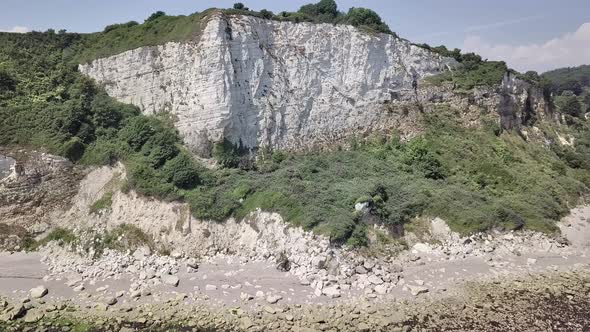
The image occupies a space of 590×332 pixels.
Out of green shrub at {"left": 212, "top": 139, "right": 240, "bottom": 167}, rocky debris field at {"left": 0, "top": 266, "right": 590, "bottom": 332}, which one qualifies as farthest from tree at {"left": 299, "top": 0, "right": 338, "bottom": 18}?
rocky debris field at {"left": 0, "top": 266, "right": 590, "bottom": 332}

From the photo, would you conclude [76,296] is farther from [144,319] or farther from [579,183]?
[579,183]

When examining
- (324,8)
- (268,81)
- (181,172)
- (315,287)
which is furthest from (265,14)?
(315,287)

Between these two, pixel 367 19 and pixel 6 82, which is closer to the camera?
pixel 6 82

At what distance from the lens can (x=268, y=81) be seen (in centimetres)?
3556

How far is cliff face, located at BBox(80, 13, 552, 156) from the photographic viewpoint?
107ft

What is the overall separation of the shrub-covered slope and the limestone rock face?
1.52 meters

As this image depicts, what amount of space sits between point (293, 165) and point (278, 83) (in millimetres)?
7853

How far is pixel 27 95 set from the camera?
32.9 meters

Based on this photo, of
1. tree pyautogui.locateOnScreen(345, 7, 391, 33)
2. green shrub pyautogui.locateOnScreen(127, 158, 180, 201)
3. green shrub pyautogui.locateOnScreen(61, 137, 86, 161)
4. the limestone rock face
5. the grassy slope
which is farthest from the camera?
tree pyautogui.locateOnScreen(345, 7, 391, 33)

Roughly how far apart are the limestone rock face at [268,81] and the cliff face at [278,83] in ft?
0.28

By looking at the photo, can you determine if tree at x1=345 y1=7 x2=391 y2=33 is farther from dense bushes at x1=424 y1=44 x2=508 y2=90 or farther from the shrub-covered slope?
the shrub-covered slope

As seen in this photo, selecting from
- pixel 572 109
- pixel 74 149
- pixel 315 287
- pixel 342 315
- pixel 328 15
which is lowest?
pixel 342 315

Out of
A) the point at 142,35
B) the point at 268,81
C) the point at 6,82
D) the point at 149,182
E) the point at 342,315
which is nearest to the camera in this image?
the point at 342,315

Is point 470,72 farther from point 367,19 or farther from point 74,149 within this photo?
point 74,149
